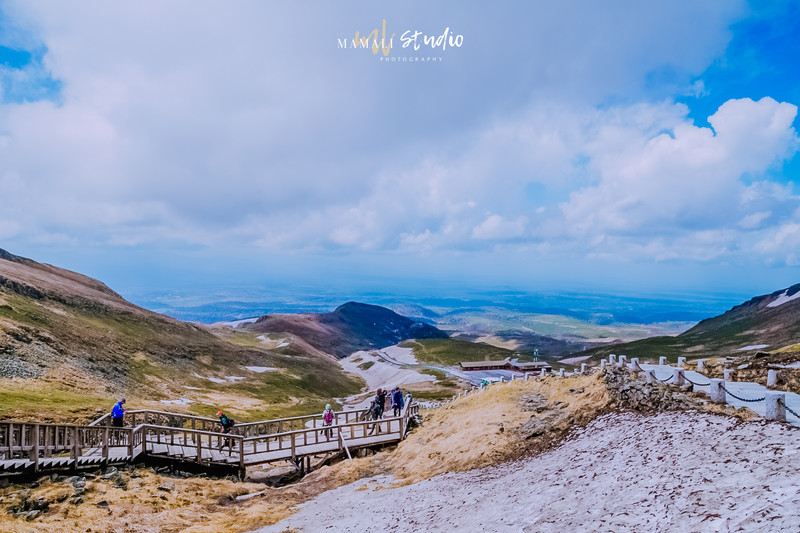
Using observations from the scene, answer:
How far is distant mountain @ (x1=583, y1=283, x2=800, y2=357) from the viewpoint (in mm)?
125750

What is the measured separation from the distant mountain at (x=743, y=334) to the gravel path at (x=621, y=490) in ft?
382

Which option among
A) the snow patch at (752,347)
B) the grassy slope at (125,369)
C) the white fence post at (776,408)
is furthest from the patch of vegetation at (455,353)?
the white fence post at (776,408)

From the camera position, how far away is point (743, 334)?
146750 mm

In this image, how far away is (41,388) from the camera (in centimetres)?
4669

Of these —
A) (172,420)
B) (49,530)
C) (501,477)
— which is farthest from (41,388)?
(501,477)

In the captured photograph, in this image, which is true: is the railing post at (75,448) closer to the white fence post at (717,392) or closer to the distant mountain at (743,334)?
the white fence post at (717,392)

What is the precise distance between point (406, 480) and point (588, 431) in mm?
9628

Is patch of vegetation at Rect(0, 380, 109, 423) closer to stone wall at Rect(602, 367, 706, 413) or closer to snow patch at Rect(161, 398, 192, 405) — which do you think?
snow patch at Rect(161, 398, 192, 405)

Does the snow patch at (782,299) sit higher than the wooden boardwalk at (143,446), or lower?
higher

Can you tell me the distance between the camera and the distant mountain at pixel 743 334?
126 metres

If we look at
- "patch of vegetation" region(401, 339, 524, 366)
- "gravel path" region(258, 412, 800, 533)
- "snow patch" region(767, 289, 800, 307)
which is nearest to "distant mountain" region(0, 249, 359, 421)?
"gravel path" region(258, 412, 800, 533)

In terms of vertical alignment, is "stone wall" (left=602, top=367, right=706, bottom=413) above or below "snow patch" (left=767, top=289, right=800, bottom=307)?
below

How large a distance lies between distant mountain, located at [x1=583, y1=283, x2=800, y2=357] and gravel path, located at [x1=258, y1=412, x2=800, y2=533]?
11643 centimetres

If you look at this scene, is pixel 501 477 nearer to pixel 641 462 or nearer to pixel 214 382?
pixel 641 462
